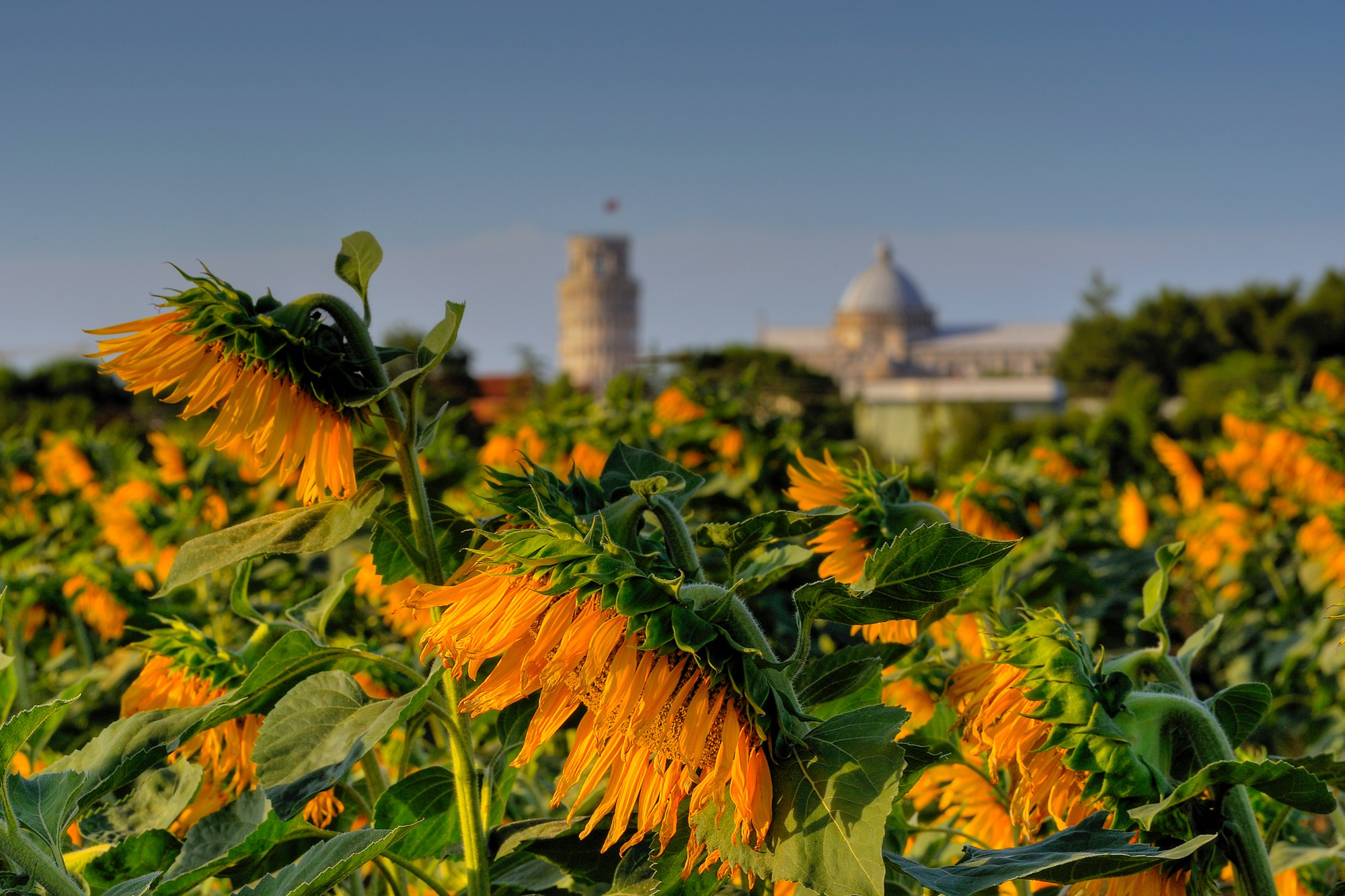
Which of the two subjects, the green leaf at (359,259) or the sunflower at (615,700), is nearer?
the sunflower at (615,700)

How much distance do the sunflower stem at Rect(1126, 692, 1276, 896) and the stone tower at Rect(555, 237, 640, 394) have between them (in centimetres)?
10376

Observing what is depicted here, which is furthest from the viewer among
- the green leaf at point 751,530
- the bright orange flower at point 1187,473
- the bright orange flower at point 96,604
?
the bright orange flower at point 1187,473

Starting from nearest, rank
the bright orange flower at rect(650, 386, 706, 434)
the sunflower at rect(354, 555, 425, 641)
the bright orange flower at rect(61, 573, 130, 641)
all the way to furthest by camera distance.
A: 1. the sunflower at rect(354, 555, 425, 641)
2. the bright orange flower at rect(61, 573, 130, 641)
3. the bright orange flower at rect(650, 386, 706, 434)

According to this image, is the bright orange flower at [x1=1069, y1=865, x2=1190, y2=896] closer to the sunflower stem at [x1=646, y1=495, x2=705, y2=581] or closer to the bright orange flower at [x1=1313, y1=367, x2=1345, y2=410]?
the sunflower stem at [x1=646, y1=495, x2=705, y2=581]

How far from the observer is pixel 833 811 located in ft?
2.40

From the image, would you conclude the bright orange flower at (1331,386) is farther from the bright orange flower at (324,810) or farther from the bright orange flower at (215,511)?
the bright orange flower at (324,810)

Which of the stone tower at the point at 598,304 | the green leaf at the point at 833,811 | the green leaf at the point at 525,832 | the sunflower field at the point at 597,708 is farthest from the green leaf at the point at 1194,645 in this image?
the stone tower at the point at 598,304

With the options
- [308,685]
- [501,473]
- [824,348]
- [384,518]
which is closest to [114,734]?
[308,685]

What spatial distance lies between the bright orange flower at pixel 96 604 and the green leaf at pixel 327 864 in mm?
2244

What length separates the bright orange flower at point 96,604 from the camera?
2.79 meters

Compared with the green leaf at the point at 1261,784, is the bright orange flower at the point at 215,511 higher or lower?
lower

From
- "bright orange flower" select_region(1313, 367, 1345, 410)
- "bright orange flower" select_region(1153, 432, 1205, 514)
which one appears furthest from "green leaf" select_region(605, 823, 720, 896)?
"bright orange flower" select_region(1153, 432, 1205, 514)

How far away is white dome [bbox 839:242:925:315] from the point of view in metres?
91.9

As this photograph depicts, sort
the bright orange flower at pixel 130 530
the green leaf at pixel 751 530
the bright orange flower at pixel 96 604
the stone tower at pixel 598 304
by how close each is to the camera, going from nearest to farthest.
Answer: the green leaf at pixel 751 530
the bright orange flower at pixel 96 604
the bright orange flower at pixel 130 530
the stone tower at pixel 598 304
